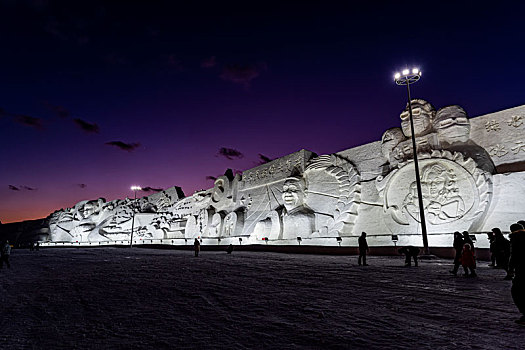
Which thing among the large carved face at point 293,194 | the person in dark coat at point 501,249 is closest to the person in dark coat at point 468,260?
the person in dark coat at point 501,249

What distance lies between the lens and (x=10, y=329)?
282cm

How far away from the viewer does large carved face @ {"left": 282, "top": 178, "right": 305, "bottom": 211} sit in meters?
15.1

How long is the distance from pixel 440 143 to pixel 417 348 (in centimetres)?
997

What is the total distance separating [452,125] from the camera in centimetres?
1018

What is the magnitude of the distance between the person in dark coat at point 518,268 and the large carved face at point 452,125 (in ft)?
27.5

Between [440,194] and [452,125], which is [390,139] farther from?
[440,194]

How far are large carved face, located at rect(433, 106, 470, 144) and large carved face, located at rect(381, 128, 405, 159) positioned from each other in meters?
1.35

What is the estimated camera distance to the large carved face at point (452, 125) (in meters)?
10.1

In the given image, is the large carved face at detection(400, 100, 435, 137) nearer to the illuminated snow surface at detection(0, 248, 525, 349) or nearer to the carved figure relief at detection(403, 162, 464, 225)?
the carved figure relief at detection(403, 162, 464, 225)

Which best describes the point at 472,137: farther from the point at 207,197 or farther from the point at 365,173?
the point at 207,197

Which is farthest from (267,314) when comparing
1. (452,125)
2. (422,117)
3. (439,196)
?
(422,117)

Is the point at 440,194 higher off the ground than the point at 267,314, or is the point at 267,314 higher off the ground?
the point at 440,194

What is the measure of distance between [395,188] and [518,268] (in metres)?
8.81

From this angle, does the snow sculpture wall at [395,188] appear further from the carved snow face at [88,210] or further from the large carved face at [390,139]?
the carved snow face at [88,210]
